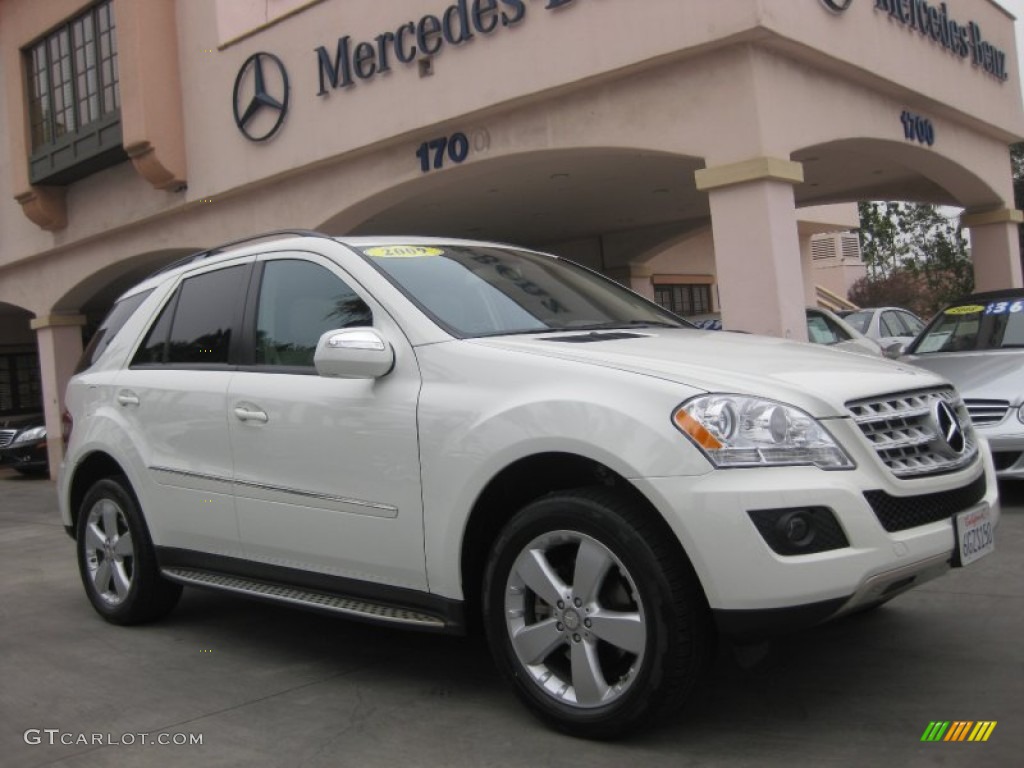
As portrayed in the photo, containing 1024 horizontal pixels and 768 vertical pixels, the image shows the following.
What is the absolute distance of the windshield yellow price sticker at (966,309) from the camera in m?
8.72

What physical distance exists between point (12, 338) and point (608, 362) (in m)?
23.4

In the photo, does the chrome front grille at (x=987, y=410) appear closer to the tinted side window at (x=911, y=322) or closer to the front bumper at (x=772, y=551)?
the front bumper at (x=772, y=551)

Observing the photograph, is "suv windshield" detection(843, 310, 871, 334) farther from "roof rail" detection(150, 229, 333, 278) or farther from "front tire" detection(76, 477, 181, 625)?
"front tire" detection(76, 477, 181, 625)

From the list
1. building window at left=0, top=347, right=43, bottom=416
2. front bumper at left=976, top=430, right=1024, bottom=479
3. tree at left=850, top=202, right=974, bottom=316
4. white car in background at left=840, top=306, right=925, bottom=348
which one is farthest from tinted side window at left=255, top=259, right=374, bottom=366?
tree at left=850, top=202, right=974, bottom=316

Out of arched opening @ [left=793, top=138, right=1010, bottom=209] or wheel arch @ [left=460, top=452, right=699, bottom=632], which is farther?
arched opening @ [left=793, top=138, right=1010, bottom=209]

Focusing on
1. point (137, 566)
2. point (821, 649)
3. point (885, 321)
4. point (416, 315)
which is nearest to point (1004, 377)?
point (821, 649)

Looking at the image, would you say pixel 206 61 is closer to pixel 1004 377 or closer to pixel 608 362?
pixel 1004 377

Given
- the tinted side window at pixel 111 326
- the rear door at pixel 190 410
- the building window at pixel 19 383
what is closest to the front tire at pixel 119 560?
the rear door at pixel 190 410

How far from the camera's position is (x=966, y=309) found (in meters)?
8.80

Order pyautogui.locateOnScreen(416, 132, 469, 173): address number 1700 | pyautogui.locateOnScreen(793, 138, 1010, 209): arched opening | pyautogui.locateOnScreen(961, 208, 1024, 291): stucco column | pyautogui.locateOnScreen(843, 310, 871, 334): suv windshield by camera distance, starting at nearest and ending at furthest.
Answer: pyautogui.locateOnScreen(416, 132, 469, 173): address number 1700, pyautogui.locateOnScreen(793, 138, 1010, 209): arched opening, pyautogui.locateOnScreen(961, 208, 1024, 291): stucco column, pyautogui.locateOnScreen(843, 310, 871, 334): suv windshield

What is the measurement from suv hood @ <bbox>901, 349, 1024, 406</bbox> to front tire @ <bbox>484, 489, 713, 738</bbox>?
196 inches

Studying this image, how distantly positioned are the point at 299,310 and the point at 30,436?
15316 millimetres

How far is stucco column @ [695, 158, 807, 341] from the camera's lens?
28.3 feet

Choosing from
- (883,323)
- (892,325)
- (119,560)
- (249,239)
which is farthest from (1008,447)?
(892,325)
